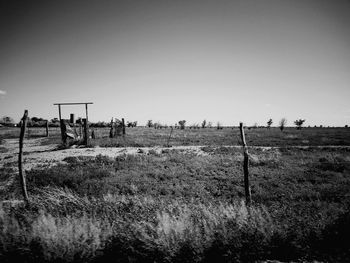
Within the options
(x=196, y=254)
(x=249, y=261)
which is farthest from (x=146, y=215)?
(x=249, y=261)

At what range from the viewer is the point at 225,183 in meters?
9.29

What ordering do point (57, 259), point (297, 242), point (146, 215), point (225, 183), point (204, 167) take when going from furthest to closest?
point (204, 167) → point (225, 183) → point (146, 215) → point (297, 242) → point (57, 259)

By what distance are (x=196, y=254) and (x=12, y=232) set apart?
4142 mm

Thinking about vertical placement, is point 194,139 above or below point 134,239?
above

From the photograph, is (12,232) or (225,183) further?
(225,183)

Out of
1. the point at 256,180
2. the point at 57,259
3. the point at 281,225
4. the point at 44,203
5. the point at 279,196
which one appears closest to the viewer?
the point at 57,259

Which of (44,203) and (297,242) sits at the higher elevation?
(44,203)

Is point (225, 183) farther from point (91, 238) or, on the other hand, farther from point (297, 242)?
point (91, 238)

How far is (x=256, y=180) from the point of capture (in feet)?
32.6

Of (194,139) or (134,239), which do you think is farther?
(194,139)

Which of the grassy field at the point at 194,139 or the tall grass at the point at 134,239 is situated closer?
the tall grass at the point at 134,239

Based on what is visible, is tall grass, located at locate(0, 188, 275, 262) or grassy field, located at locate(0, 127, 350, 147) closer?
tall grass, located at locate(0, 188, 275, 262)

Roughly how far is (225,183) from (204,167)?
2992 millimetres

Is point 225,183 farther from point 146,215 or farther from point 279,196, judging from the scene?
point 146,215
